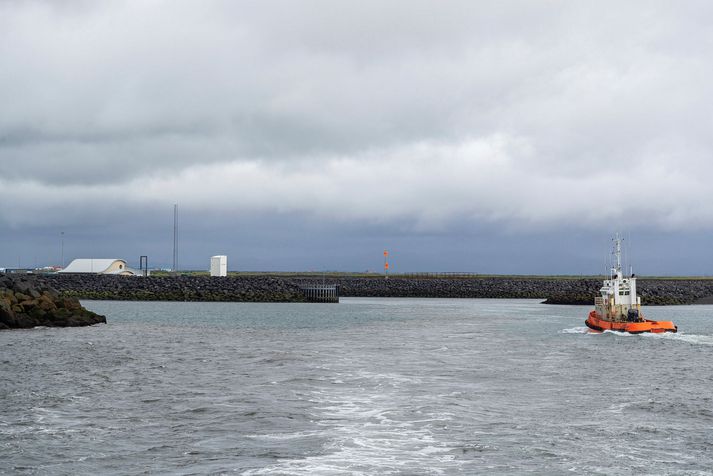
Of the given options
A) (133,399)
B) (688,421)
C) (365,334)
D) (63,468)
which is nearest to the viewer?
(63,468)

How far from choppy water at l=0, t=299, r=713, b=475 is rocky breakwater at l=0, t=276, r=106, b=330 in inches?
408

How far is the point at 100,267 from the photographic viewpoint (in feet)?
545

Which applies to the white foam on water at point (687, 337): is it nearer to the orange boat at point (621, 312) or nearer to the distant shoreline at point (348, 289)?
the orange boat at point (621, 312)

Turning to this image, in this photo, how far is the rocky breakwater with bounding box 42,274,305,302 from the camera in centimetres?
12550

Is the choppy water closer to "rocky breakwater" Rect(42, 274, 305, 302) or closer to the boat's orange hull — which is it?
the boat's orange hull

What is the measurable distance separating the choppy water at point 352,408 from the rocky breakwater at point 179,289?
76.3m

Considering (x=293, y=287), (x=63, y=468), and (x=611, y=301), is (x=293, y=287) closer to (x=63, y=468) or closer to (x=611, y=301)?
(x=611, y=301)

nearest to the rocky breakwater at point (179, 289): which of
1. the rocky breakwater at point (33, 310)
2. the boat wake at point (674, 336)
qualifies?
the rocky breakwater at point (33, 310)

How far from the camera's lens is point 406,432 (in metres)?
21.2

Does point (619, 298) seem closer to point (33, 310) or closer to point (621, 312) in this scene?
point (621, 312)

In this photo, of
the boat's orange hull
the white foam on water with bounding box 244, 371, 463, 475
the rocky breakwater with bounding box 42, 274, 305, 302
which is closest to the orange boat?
the boat's orange hull

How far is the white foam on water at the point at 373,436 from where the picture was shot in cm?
1730

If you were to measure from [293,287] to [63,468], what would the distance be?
375ft

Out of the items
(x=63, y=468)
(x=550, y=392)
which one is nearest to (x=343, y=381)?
(x=550, y=392)
